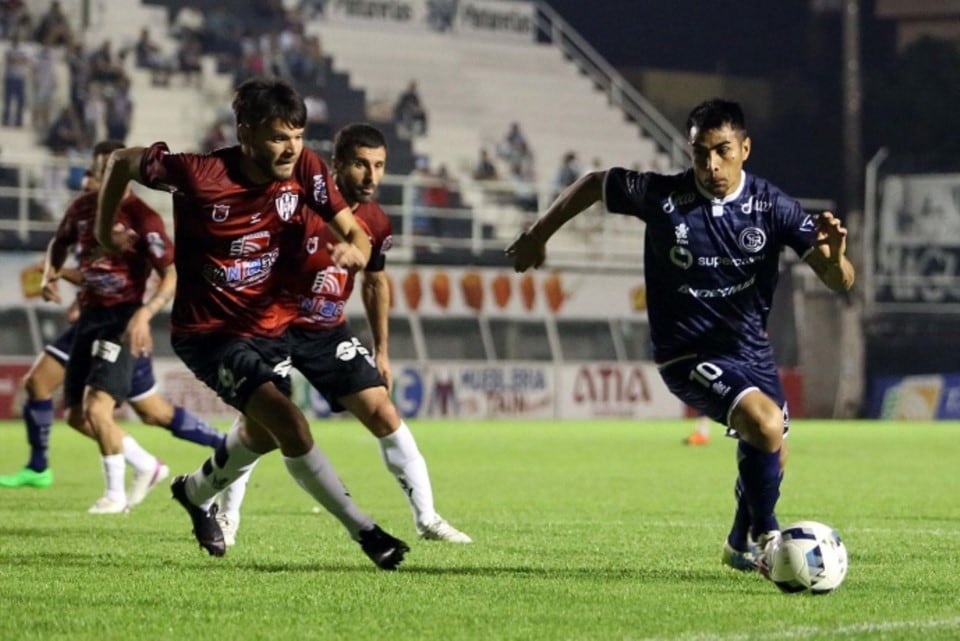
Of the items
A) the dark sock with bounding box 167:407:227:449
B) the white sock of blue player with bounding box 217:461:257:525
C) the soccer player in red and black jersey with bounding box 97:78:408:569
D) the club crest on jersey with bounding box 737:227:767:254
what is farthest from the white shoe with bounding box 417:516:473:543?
the dark sock with bounding box 167:407:227:449

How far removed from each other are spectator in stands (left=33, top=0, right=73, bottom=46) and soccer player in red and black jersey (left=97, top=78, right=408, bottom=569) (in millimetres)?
24687

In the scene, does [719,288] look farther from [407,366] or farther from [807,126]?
[807,126]

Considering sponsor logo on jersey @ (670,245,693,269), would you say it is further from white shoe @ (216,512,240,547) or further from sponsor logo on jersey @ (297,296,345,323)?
white shoe @ (216,512,240,547)

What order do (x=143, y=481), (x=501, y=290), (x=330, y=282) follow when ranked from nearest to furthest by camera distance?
(x=330, y=282) < (x=143, y=481) < (x=501, y=290)

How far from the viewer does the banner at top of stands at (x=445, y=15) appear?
39.5 metres

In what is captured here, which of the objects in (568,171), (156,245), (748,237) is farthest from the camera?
(568,171)

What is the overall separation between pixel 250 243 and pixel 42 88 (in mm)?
24140

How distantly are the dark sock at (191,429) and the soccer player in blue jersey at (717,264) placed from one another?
5407 millimetres

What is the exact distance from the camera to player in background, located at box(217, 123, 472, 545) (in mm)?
8930

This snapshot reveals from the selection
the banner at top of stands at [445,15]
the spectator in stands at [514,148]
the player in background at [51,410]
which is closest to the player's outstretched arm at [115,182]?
the player in background at [51,410]

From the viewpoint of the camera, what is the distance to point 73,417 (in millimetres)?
12922

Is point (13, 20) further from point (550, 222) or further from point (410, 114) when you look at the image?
point (550, 222)

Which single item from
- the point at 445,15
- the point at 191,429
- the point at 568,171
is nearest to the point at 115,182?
the point at 191,429

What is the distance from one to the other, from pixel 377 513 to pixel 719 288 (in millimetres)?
4623
